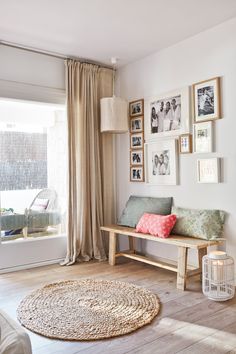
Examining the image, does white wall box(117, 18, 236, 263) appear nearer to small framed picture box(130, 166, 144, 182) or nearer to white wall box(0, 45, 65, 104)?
small framed picture box(130, 166, 144, 182)

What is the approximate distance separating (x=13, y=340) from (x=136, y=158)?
10.7 ft

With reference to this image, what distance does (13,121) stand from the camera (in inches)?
154

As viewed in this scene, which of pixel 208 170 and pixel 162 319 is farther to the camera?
pixel 208 170

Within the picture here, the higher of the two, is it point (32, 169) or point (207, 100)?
Answer: point (207, 100)

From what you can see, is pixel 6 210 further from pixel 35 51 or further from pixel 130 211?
pixel 35 51

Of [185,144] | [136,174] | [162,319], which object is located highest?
[185,144]

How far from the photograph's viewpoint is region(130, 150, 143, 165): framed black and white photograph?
13.9 feet

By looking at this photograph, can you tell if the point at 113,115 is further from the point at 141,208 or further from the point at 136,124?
the point at 141,208

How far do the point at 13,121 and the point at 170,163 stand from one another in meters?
1.91

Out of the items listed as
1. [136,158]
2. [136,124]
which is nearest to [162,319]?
[136,158]

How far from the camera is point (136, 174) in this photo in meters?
4.30

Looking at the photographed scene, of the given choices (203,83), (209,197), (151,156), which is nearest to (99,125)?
(151,156)

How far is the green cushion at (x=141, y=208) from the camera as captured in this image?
12.5 feet

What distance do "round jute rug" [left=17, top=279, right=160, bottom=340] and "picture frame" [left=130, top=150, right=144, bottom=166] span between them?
5.27ft
